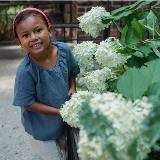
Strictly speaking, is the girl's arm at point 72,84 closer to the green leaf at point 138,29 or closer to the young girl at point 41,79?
the young girl at point 41,79

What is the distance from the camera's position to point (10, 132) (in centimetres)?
239

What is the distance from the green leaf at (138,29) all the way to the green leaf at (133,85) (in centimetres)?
32

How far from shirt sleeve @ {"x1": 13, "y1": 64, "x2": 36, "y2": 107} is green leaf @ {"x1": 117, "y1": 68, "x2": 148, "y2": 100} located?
0.75 meters

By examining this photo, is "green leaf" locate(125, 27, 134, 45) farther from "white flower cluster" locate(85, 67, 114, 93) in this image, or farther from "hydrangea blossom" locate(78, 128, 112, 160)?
"hydrangea blossom" locate(78, 128, 112, 160)

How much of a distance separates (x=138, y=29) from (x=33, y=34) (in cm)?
59

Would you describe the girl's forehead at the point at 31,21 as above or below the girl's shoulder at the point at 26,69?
above

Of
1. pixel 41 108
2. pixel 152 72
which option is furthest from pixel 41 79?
pixel 152 72

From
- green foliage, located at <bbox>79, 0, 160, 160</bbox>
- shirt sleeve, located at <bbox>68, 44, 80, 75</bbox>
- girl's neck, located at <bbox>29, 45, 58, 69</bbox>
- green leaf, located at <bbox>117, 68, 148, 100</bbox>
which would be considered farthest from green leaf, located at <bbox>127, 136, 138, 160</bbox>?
shirt sleeve, located at <bbox>68, 44, 80, 75</bbox>

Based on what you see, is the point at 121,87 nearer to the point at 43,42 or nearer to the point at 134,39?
the point at 134,39

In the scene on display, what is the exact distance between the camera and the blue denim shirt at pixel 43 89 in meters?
1.14

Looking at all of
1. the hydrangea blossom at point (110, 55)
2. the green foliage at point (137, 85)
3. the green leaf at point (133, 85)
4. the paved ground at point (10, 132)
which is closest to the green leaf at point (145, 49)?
the green foliage at point (137, 85)

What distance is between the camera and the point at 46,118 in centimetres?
133

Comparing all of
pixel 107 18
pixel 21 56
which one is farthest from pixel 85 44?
pixel 21 56

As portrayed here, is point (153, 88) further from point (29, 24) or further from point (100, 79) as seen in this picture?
point (29, 24)
